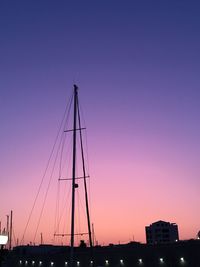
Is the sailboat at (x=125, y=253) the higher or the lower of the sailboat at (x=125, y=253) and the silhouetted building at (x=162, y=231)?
the lower

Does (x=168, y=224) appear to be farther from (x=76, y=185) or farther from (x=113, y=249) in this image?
(x=76, y=185)

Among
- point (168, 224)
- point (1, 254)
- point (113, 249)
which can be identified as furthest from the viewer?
point (168, 224)

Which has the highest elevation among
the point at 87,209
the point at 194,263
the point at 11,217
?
the point at 11,217

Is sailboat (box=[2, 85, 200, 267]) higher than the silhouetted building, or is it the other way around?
the silhouetted building

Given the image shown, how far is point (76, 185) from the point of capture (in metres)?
36.9

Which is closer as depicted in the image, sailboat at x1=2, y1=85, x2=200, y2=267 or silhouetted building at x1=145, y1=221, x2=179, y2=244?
sailboat at x1=2, y1=85, x2=200, y2=267

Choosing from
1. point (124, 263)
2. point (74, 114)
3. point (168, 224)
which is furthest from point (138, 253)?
point (168, 224)

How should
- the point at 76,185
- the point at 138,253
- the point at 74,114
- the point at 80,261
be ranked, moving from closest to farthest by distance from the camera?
the point at 76,185, the point at 74,114, the point at 138,253, the point at 80,261

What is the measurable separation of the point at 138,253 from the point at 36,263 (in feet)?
95.7

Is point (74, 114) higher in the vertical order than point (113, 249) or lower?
higher

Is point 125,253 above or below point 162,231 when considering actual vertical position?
below

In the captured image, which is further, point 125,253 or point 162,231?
point 162,231

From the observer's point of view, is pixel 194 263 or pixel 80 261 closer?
pixel 194 263

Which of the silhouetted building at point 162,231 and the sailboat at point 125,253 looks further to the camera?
the silhouetted building at point 162,231
